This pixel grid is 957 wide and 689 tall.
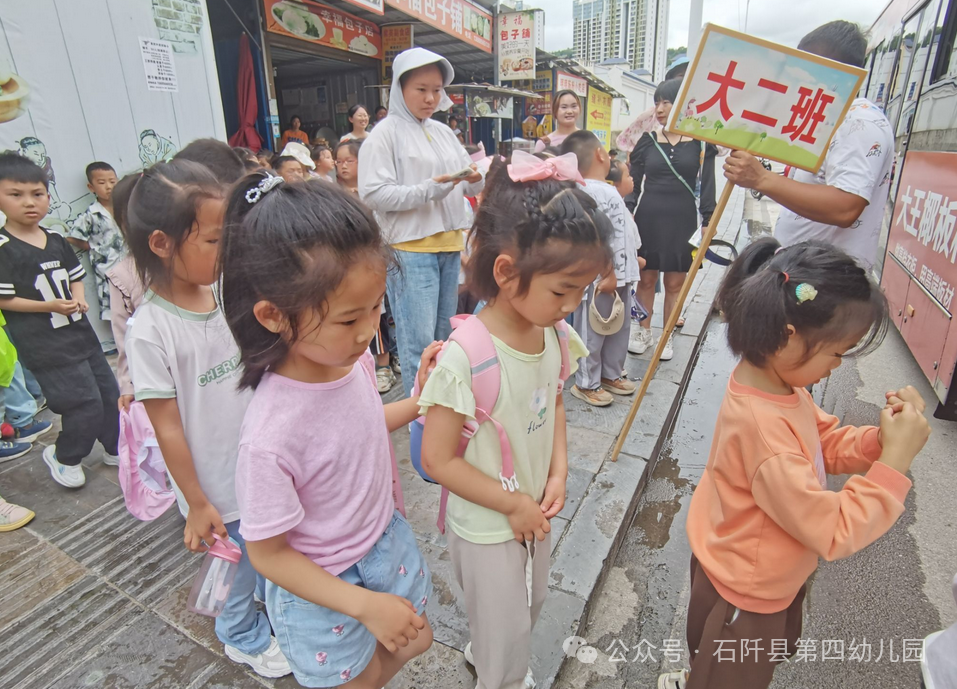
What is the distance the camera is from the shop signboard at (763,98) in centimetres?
193

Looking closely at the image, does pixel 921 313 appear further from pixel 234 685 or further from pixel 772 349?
pixel 234 685

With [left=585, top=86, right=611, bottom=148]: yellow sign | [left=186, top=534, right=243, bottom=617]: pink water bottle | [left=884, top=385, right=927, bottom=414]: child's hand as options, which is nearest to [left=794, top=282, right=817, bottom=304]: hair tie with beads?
[left=884, top=385, right=927, bottom=414]: child's hand

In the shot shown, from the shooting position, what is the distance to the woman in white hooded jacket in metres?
2.74

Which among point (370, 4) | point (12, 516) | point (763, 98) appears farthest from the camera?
point (370, 4)

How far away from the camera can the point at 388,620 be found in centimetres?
103

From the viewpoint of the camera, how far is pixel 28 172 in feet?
7.88

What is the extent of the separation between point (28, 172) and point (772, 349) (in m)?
3.00

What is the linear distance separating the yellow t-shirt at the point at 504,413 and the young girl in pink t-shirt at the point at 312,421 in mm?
195

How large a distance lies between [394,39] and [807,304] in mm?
9053

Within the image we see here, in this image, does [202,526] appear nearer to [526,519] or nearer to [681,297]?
[526,519]

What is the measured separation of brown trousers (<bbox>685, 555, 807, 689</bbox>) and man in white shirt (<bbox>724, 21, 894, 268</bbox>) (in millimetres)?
1337

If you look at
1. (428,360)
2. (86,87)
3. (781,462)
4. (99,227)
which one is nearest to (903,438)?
(781,462)

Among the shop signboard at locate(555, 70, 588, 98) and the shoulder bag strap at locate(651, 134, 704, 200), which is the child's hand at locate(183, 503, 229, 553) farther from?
the shop signboard at locate(555, 70, 588, 98)

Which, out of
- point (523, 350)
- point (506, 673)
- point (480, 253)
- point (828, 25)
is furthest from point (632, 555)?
point (828, 25)
